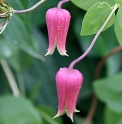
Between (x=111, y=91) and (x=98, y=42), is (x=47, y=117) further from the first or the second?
(x=98, y=42)

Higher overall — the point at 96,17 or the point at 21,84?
the point at 96,17

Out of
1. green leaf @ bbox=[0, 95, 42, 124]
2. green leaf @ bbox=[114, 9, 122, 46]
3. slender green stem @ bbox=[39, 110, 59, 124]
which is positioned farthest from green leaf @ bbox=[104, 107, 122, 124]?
green leaf @ bbox=[114, 9, 122, 46]

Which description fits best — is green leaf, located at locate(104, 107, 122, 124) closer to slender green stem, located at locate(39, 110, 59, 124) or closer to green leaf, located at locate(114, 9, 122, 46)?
slender green stem, located at locate(39, 110, 59, 124)

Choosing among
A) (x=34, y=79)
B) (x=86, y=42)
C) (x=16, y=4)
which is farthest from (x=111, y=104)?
(x=16, y=4)

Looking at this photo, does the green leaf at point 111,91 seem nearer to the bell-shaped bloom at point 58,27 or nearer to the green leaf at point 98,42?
the green leaf at point 98,42

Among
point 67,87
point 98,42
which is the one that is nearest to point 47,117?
point 98,42

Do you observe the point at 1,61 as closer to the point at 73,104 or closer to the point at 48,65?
the point at 48,65
